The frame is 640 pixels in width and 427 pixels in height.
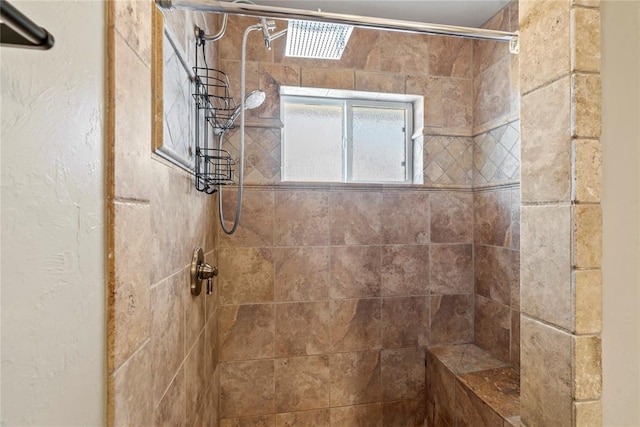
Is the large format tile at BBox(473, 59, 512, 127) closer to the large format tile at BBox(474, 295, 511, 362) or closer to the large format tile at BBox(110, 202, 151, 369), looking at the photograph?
the large format tile at BBox(474, 295, 511, 362)

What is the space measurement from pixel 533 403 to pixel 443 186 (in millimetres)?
1445

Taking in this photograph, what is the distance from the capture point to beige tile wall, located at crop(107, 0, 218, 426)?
0.48m

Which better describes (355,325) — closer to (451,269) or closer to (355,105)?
(451,269)

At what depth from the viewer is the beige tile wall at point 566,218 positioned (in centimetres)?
59

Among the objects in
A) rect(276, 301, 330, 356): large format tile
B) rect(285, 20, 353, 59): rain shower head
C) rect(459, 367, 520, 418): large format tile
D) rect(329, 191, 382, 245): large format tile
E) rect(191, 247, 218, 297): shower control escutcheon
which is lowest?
rect(459, 367, 520, 418): large format tile

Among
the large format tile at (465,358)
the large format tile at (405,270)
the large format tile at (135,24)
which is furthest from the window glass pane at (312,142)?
the large format tile at (135,24)

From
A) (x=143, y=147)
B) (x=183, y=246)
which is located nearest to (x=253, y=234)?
(x=183, y=246)

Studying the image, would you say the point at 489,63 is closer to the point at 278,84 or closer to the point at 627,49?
the point at 278,84

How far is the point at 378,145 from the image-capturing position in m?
2.05

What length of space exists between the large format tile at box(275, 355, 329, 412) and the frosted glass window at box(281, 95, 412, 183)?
110 cm

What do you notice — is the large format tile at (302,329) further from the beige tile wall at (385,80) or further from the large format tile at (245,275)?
the beige tile wall at (385,80)

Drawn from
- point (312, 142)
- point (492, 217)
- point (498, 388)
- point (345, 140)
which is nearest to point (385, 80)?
point (345, 140)

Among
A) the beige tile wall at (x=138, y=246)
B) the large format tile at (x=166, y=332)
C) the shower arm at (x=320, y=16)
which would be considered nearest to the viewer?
the beige tile wall at (x=138, y=246)

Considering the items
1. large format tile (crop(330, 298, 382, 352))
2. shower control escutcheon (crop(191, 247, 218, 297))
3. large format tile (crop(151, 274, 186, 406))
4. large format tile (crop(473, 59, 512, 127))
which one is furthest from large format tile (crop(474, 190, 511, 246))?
large format tile (crop(151, 274, 186, 406))
